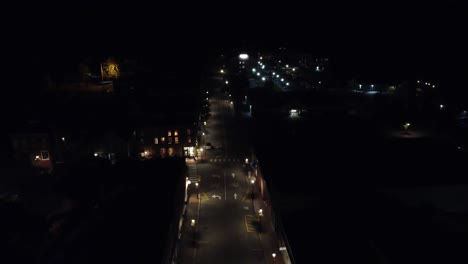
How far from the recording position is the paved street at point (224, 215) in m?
14.5

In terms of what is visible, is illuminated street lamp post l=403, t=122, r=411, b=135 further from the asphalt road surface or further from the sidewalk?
the sidewalk

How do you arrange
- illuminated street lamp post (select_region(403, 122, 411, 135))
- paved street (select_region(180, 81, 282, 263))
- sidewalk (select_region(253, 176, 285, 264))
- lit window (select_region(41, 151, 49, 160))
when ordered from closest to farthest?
sidewalk (select_region(253, 176, 285, 264)) < paved street (select_region(180, 81, 282, 263)) < lit window (select_region(41, 151, 49, 160)) < illuminated street lamp post (select_region(403, 122, 411, 135))

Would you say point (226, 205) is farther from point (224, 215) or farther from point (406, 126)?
point (406, 126)

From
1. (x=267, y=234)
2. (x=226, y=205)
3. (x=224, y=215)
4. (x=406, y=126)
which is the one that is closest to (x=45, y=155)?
(x=226, y=205)

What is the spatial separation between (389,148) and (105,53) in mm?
18468

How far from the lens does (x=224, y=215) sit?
17422 mm

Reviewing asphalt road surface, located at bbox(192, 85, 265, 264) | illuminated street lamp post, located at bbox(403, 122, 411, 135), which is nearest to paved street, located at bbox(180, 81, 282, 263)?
asphalt road surface, located at bbox(192, 85, 265, 264)

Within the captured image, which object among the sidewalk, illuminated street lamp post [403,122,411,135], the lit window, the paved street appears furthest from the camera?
illuminated street lamp post [403,122,411,135]

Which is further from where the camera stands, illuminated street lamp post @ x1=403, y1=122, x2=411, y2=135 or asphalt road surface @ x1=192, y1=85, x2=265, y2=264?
illuminated street lamp post @ x1=403, y1=122, x2=411, y2=135

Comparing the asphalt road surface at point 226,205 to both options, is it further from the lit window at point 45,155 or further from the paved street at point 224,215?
the lit window at point 45,155

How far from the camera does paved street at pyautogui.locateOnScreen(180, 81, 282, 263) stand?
14469 mm

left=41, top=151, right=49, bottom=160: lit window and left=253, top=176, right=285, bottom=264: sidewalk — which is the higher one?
left=41, top=151, right=49, bottom=160: lit window

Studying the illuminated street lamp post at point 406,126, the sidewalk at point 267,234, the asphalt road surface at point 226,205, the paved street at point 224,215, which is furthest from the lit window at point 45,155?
the illuminated street lamp post at point 406,126

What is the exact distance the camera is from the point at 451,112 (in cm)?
3075
